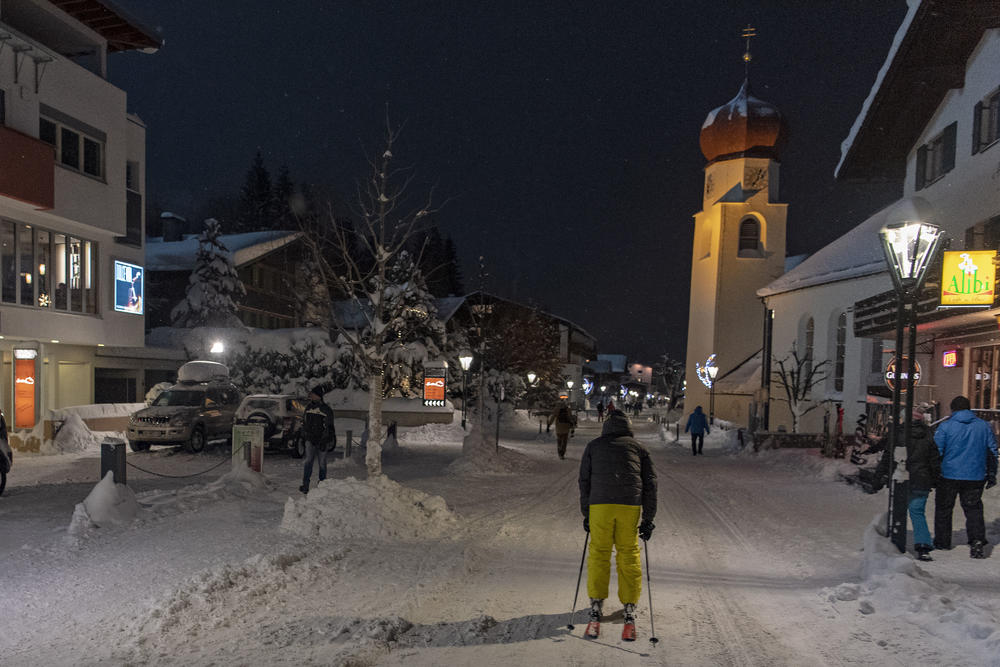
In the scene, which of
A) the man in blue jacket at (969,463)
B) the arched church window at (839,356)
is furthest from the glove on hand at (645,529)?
the arched church window at (839,356)

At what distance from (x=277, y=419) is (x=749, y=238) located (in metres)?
37.8

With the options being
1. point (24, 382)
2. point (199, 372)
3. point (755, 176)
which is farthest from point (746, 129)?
point (24, 382)

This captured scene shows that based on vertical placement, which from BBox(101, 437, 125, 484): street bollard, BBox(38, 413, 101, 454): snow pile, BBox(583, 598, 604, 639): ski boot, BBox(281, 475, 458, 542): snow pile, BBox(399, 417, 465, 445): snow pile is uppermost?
BBox(101, 437, 125, 484): street bollard

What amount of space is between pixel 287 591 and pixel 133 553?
240 centimetres

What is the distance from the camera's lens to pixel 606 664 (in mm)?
5336

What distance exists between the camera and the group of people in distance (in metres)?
8.86

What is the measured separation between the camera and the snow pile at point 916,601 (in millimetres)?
5703

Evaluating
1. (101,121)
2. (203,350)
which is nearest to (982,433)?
(101,121)

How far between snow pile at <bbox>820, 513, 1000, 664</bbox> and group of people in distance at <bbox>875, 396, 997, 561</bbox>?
1.31 meters

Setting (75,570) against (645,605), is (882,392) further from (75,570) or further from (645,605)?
(75,570)

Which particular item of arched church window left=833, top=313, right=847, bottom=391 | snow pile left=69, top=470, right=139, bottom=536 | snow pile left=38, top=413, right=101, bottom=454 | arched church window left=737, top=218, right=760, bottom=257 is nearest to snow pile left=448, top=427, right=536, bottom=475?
snow pile left=69, top=470, right=139, bottom=536

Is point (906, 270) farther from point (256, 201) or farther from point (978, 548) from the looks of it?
point (256, 201)

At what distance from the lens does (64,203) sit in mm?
20531

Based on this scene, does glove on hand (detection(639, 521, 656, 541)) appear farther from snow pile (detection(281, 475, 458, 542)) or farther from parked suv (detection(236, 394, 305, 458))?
parked suv (detection(236, 394, 305, 458))
